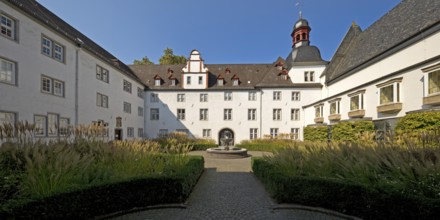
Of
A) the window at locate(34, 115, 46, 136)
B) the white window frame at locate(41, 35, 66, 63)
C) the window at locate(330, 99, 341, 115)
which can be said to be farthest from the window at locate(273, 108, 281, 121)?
the window at locate(34, 115, 46, 136)

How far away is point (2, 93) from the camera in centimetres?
993

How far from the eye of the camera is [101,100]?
18.1 m

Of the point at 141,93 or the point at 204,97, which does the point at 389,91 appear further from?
the point at 141,93

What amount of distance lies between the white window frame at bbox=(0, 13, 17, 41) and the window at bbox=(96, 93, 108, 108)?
7362 mm

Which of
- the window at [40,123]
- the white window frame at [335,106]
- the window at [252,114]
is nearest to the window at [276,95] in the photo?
the window at [252,114]

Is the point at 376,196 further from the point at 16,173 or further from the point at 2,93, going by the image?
the point at 2,93

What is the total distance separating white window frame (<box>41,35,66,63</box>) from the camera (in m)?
12.6

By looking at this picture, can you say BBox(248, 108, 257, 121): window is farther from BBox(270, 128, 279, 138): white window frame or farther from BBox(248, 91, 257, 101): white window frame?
BBox(270, 128, 279, 138): white window frame

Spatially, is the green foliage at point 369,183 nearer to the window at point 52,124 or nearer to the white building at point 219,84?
the white building at point 219,84

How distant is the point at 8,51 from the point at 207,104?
1894 centimetres

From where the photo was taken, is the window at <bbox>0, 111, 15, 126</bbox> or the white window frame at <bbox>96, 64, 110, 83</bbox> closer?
the window at <bbox>0, 111, 15, 126</bbox>

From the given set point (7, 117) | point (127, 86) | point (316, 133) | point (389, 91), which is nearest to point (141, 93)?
point (127, 86)

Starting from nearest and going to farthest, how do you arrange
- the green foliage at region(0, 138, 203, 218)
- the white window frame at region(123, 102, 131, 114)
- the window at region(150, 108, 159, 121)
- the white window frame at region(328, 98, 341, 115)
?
the green foliage at region(0, 138, 203, 218), the white window frame at region(328, 98, 341, 115), the white window frame at region(123, 102, 131, 114), the window at region(150, 108, 159, 121)

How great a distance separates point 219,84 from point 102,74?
14.0m
